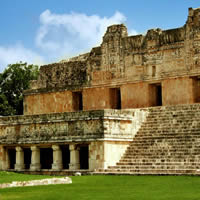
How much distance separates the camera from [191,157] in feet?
56.5

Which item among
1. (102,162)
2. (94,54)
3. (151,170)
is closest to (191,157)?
(151,170)

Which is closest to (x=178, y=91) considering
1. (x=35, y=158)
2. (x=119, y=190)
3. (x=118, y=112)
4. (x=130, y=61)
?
(x=130, y=61)

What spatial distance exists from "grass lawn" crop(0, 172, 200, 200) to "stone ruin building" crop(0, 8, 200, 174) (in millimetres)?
1875

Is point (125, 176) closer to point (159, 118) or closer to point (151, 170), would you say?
point (151, 170)

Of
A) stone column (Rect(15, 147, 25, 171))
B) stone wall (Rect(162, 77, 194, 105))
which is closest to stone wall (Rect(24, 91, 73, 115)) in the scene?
stone column (Rect(15, 147, 25, 171))

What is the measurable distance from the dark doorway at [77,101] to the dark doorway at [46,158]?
5.18 m

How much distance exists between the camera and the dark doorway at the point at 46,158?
73.3 feet

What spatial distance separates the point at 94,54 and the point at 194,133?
30.2 feet

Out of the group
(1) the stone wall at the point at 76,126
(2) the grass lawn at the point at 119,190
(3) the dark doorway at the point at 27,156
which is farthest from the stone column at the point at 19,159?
(2) the grass lawn at the point at 119,190

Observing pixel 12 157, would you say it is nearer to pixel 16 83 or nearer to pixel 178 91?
pixel 178 91

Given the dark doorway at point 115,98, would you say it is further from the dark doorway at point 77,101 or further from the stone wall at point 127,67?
the dark doorway at point 77,101

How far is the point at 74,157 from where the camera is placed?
2025 cm

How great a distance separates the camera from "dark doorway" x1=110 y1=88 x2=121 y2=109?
2578 centimetres

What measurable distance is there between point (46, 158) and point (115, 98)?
17.2 ft
